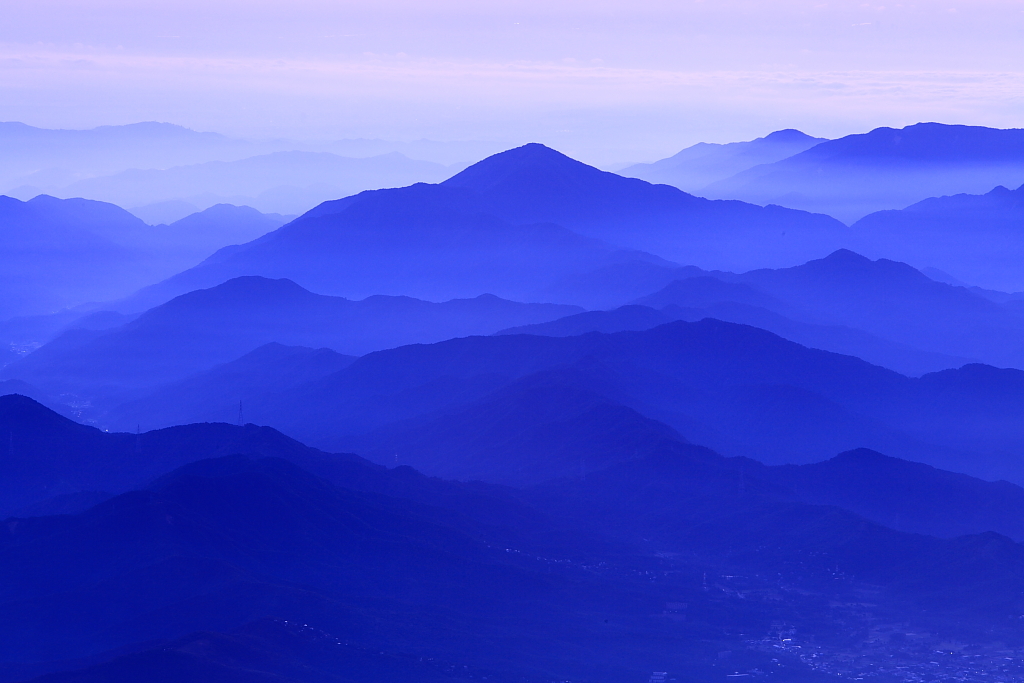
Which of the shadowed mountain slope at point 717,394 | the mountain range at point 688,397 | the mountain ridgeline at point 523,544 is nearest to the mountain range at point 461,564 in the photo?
the mountain ridgeline at point 523,544

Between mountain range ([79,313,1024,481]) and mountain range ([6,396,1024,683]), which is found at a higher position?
mountain range ([79,313,1024,481])

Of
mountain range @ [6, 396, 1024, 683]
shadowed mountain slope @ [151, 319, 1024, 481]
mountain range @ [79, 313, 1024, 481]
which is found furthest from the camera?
shadowed mountain slope @ [151, 319, 1024, 481]

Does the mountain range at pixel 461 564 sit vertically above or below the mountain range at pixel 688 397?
below

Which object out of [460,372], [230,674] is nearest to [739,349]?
[460,372]

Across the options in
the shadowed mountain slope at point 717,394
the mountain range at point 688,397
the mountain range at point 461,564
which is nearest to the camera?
the mountain range at point 461,564

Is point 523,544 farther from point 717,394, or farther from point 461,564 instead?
point 717,394

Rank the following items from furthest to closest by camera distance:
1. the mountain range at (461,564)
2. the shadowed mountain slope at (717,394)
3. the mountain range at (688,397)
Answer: the shadowed mountain slope at (717,394) < the mountain range at (688,397) < the mountain range at (461,564)

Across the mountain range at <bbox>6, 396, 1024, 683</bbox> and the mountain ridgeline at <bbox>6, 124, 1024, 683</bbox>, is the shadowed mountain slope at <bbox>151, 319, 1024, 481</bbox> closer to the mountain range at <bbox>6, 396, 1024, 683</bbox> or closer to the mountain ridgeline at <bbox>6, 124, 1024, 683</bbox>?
the mountain ridgeline at <bbox>6, 124, 1024, 683</bbox>

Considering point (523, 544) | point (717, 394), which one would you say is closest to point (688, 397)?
point (717, 394)

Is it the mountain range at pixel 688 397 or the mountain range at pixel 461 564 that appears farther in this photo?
the mountain range at pixel 688 397

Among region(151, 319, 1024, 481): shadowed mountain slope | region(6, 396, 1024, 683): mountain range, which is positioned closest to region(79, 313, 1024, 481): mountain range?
region(151, 319, 1024, 481): shadowed mountain slope

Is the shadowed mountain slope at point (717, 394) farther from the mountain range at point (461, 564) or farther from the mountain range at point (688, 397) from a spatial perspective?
the mountain range at point (461, 564)

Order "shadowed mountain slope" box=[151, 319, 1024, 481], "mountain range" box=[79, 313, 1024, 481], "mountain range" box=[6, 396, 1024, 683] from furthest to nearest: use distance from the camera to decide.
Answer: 1. "shadowed mountain slope" box=[151, 319, 1024, 481]
2. "mountain range" box=[79, 313, 1024, 481]
3. "mountain range" box=[6, 396, 1024, 683]
